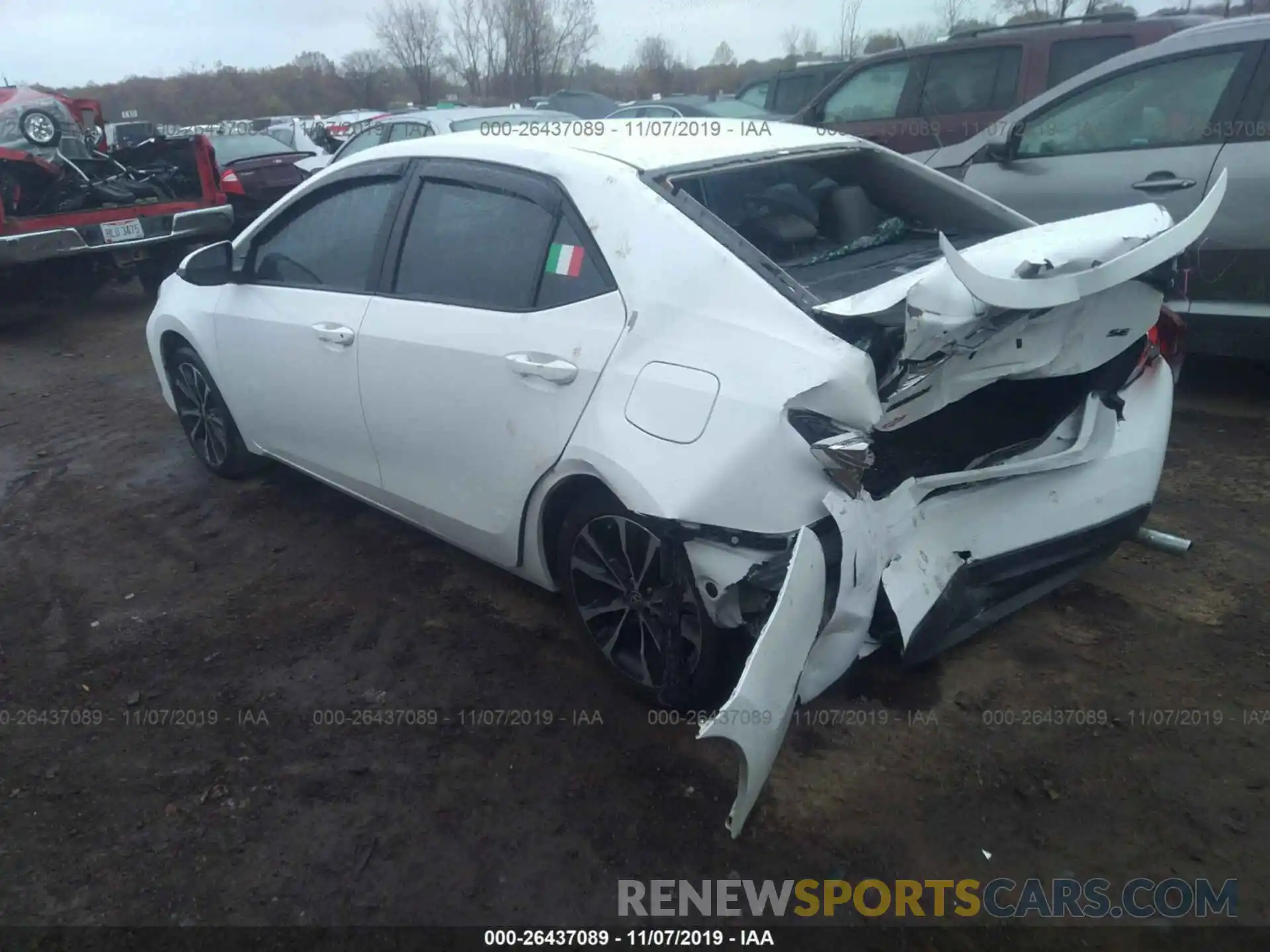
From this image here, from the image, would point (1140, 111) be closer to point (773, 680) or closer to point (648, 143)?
point (648, 143)

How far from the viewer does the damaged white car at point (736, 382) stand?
7.70ft

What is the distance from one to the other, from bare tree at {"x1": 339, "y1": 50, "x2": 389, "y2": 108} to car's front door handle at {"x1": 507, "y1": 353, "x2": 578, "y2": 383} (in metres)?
42.4

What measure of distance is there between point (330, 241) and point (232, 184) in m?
7.08

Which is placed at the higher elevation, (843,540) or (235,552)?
(843,540)

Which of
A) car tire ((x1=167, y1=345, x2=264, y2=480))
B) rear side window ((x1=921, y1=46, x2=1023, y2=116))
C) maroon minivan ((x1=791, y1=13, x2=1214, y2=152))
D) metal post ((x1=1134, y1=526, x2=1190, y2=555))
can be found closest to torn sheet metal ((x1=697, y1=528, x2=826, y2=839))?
metal post ((x1=1134, y1=526, x2=1190, y2=555))

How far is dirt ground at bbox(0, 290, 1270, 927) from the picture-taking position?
2395mm

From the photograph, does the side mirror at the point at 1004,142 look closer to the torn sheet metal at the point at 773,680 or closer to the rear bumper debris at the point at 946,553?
the rear bumper debris at the point at 946,553

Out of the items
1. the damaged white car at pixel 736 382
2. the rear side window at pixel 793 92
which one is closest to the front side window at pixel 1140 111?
the damaged white car at pixel 736 382

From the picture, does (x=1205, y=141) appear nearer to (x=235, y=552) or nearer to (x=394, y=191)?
(x=394, y=191)

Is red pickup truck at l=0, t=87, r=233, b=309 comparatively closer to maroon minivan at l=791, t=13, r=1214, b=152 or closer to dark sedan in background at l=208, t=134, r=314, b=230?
dark sedan in background at l=208, t=134, r=314, b=230

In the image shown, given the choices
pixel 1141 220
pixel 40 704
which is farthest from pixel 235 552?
pixel 1141 220

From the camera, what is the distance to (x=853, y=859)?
7.80ft

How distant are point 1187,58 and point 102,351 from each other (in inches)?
305

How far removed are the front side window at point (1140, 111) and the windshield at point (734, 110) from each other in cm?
786
